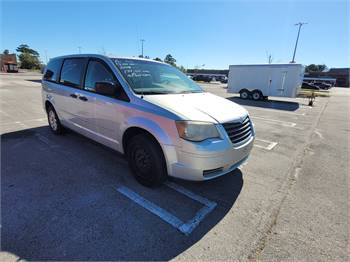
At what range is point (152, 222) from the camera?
7.79 feet

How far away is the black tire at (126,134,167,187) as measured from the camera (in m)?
2.76

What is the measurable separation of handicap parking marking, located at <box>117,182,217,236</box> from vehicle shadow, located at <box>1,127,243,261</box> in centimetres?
6

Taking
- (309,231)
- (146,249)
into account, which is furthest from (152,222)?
(309,231)

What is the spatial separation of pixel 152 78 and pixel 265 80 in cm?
1530

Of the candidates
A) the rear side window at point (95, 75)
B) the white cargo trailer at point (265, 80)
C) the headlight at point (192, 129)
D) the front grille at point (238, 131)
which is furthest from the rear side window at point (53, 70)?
the white cargo trailer at point (265, 80)

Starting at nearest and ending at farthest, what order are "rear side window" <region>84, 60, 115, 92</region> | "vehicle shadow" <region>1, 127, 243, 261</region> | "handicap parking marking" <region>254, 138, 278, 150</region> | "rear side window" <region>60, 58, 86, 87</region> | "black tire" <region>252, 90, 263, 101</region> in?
1. "vehicle shadow" <region>1, 127, 243, 261</region>
2. "rear side window" <region>84, 60, 115, 92</region>
3. "rear side window" <region>60, 58, 86, 87</region>
4. "handicap parking marking" <region>254, 138, 278, 150</region>
5. "black tire" <region>252, 90, 263, 101</region>

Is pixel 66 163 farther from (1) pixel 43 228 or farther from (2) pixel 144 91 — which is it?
(2) pixel 144 91

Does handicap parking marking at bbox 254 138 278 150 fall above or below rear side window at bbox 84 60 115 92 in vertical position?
below

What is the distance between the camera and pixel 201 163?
2518mm

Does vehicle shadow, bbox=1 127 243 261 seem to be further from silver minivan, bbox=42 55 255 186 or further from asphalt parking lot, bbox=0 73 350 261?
silver minivan, bbox=42 55 255 186

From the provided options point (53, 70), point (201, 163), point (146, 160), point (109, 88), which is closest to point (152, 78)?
point (109, 88)

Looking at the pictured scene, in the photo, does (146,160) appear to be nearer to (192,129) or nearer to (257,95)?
(192,129)

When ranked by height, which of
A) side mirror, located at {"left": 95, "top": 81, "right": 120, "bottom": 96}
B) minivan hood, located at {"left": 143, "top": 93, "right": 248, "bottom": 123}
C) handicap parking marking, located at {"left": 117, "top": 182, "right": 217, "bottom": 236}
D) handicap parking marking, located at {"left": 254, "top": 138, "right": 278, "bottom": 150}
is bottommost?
handicap parking marking, located at {"left": 254, "top": 138, "right": 278, "bottom": 150}

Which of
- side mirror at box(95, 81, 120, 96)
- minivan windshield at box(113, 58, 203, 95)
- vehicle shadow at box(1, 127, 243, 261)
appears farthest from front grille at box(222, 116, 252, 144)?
side mirror at box(95, 81, 120, 96)
